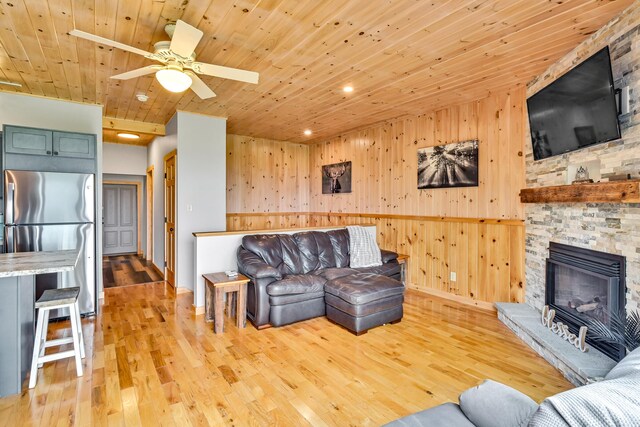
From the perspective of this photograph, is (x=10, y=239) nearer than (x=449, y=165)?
Yes

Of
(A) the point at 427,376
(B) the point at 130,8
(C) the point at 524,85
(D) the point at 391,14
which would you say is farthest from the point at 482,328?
(B) the point at 130,8

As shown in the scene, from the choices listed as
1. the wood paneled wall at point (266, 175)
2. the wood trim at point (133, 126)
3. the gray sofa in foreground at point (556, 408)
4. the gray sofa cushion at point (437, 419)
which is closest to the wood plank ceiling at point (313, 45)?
the wood trim at point (133, 126)

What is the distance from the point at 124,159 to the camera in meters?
7.16

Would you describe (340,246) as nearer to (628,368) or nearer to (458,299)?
(458,299)

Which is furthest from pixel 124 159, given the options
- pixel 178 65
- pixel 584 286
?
pixel 584 286

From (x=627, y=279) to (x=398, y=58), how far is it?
256cm

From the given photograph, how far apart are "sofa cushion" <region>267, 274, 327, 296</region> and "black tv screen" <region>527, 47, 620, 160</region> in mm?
2715

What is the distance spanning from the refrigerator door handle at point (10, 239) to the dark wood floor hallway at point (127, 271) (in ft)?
6.52

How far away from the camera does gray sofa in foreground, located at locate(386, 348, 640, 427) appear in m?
0.71

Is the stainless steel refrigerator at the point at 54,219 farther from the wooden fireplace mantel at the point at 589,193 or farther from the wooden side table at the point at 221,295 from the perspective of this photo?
the wooden fireplace mantel at the point at 589,193

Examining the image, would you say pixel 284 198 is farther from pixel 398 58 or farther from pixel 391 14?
pixel 391 14

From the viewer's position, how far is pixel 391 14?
2.30 metres

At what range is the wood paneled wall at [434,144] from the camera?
3797mm

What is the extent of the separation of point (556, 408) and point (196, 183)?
4.82 metres
